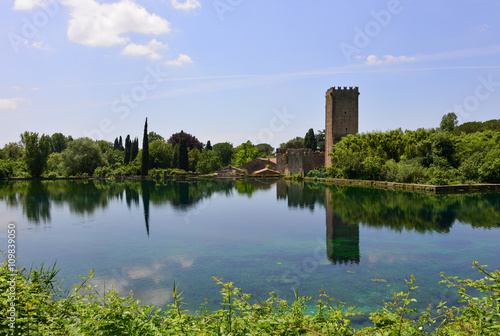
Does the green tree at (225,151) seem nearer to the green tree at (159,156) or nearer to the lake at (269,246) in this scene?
the green tree at (159,156)

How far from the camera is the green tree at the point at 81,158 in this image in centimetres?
4934

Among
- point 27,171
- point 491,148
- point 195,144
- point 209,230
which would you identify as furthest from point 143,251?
point 195,144

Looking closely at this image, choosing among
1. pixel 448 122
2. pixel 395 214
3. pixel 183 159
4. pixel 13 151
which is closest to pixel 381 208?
pixel 395 214

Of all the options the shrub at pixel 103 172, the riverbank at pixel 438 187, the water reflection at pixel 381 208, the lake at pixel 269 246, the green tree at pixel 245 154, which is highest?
the green tree at pixel 245 154

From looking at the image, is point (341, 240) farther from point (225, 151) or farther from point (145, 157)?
point (225, 151)

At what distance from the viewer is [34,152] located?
159 feet

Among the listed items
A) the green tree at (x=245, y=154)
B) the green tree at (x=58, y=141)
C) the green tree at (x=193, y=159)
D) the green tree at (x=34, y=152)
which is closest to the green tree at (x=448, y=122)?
the green tree at (x=245, y=154)

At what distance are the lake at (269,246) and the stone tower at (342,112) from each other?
23659 millimetres

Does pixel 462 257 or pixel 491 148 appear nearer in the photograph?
pixel 462 257

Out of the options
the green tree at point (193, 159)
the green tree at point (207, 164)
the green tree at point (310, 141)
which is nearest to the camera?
the green tree at point (207, 164)

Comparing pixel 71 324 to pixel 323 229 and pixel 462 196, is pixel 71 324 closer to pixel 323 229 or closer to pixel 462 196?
pixel 323 229

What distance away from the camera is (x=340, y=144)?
39.4m

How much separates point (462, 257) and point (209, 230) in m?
8.72

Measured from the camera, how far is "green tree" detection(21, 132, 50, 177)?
48219 millimetres
